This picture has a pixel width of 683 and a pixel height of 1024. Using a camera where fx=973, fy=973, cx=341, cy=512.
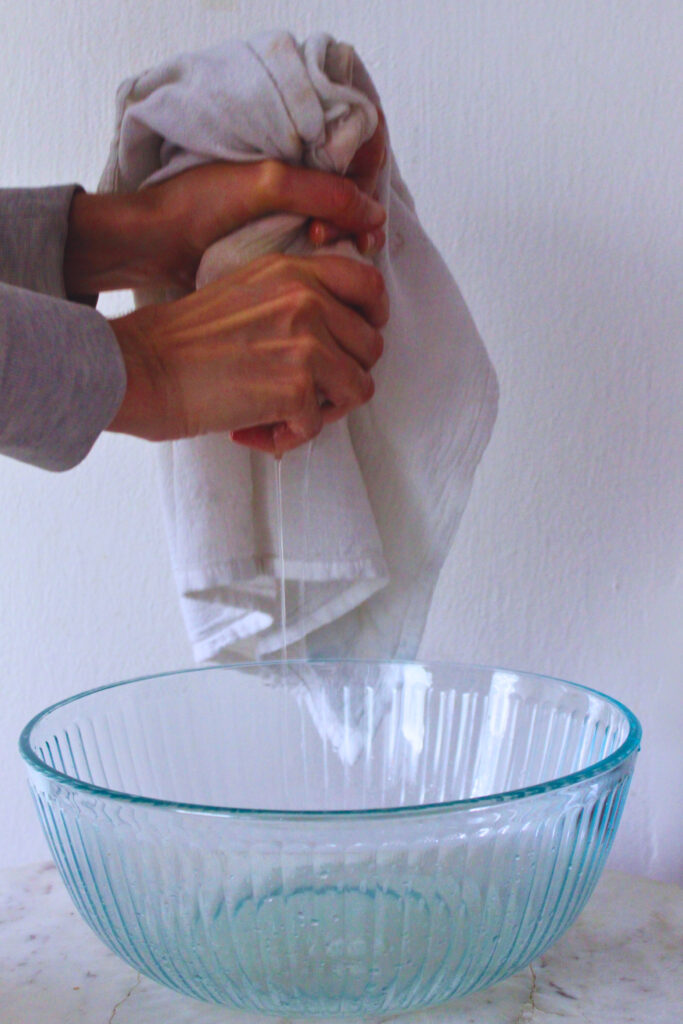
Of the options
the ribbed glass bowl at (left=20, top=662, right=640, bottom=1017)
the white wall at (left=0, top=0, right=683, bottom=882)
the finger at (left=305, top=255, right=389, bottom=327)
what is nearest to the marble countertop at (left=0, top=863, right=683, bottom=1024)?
the ribbed glass bowl at (left=20, top=662, right=640, bottom=1017)

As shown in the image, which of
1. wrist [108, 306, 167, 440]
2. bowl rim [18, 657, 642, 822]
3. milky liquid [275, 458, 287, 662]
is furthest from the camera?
milky liquid [275, 458, 287, 662]

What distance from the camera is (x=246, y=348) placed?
0.56 metres

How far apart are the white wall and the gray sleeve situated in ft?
1.10

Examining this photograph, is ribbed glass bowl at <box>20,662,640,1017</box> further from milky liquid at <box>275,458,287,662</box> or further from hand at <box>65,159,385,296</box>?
hand at <box>65,159,385,296</box>

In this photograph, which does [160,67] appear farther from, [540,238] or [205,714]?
[205,714]

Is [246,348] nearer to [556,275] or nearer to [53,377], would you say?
[53,377]

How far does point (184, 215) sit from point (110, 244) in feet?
0.20

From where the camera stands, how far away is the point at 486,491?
0.75 meters

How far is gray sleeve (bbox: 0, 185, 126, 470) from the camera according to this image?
0.47 metres

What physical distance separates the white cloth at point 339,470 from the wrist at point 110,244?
0.02 meters

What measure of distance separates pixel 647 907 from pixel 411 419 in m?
0.34

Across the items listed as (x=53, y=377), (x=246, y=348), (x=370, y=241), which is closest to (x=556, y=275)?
(x=370, y=241)

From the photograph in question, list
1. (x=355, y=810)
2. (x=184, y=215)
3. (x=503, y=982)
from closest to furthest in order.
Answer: (x=355, y=810)
(x=503, y=982)
(x=184, y=215)

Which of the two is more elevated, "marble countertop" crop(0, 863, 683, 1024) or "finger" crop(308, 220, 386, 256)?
"finger" crop(308, 220, 386, 256)
